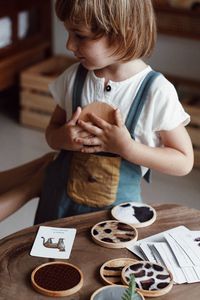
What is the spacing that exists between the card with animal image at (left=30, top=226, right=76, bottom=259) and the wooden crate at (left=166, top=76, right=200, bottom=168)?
A: 1.84 meters

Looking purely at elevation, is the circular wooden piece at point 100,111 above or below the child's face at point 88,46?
below

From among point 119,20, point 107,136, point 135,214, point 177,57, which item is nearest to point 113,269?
point 135,214

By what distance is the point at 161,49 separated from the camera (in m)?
3.53

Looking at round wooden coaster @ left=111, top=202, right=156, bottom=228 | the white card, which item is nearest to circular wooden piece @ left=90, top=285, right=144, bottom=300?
the white card

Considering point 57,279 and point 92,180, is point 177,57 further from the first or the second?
point 57,279

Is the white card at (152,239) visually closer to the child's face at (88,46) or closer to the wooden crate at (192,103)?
the child's face at (88,46)

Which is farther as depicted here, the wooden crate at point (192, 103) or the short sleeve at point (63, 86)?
the wooden crate at point (192, 103)

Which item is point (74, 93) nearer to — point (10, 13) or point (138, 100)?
point (138, 100)

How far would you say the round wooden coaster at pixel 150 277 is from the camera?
3.65 feet

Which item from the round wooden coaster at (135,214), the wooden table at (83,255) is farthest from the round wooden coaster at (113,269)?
the round wooden coaster at (135,214)

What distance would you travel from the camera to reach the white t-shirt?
1.45 metres

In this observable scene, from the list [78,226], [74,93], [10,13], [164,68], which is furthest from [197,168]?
[78,226]

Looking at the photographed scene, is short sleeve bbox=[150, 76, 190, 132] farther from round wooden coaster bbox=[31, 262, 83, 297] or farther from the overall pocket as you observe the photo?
round wooden coaster bbox=[31, 262, 83, 297]

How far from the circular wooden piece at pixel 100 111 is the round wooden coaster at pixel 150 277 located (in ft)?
1.23
